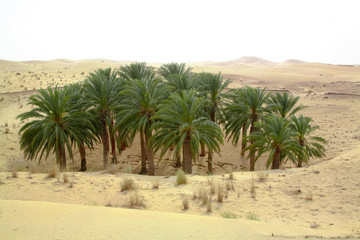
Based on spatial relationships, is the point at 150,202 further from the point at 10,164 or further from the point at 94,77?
the point at 10,164

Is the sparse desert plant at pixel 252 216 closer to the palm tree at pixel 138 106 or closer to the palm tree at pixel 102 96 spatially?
the palm tree at pixel 138 106

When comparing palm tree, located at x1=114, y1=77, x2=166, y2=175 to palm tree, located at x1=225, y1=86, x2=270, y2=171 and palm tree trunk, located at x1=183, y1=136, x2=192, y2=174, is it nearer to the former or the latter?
palm tree trunk, located at x1=183, y1=136, x2=192, y2=174

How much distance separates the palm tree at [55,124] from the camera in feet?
60.3

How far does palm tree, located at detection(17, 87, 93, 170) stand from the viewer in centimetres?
1838

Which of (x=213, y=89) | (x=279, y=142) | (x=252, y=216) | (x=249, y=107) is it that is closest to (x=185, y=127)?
(x=279, y=142)

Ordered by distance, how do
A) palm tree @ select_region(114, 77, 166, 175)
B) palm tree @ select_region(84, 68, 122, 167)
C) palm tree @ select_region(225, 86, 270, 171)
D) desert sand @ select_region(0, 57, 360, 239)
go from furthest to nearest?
1. palm tree @ select_region(225, 86, 270, 171)
2. palm tree @ select_region(84, 68, 122, 167)
3. palm tree @ select_region(114, 77, 166, 175)
4. desert sand @ select_region(0, 57, 360, 239)

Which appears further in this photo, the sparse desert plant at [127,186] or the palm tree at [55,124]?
the palm tree at [55,124]

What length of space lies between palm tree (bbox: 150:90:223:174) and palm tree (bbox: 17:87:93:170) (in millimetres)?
4882

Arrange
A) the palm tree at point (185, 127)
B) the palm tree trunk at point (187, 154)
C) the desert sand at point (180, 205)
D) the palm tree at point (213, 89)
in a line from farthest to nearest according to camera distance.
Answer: the palm tree at point (213, 89), the palm tree trunk at point (187, 154), the palm tree at point (185, 127), the desert sand at point (180, 205)

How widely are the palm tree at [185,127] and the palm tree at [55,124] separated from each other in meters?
4.88

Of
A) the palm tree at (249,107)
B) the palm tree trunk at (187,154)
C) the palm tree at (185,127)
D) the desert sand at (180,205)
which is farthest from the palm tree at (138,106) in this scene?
the palm tree at (249,107)

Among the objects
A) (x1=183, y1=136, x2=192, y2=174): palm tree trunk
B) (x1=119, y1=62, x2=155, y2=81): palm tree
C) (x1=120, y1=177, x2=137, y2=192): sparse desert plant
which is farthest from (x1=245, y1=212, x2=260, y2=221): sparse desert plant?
(x1=119, y1=62, x2=155, y2=81): palm tree

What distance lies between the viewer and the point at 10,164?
67.3 feet

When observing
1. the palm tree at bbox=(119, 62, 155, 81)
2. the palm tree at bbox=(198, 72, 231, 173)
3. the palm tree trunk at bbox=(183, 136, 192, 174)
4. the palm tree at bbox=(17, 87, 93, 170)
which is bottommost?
the palm tree trunk at bbox=(183, 136, 192, 174)
